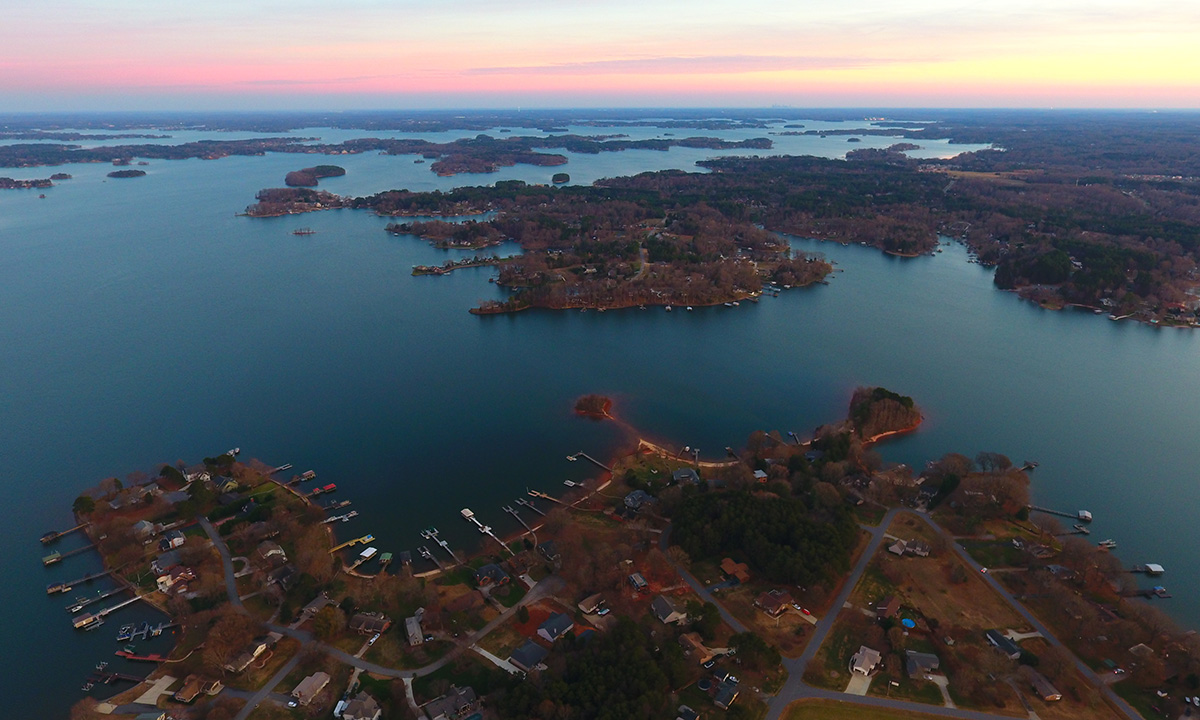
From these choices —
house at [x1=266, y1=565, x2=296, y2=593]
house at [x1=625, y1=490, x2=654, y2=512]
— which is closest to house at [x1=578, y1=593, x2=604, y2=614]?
house at [x1=625, y1=490, x2=654, y2=512]

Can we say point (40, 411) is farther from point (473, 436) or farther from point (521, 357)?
point (521, 357)

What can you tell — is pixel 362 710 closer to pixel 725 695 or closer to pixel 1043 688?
pixel 725 695

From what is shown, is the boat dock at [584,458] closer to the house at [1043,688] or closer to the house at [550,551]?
the house at [550,551]

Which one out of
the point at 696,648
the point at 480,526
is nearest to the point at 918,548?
the point at 696,648

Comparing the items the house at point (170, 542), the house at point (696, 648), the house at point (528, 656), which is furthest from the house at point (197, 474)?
the house at point (696, 648)

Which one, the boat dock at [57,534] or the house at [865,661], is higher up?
the boat dock at [57,534]
